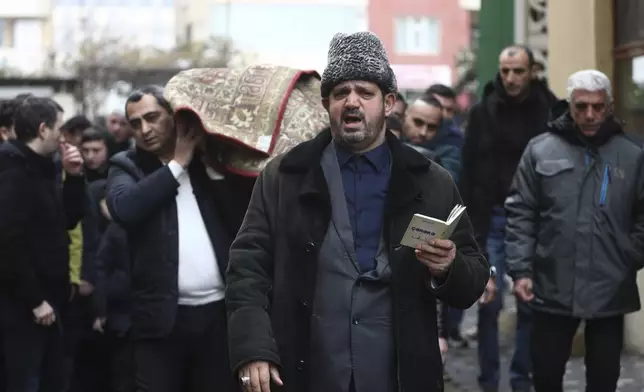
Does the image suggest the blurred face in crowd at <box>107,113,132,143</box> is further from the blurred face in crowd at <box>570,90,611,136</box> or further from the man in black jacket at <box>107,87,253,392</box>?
the blurred face in crowd at <box>570,90,611,136</box>

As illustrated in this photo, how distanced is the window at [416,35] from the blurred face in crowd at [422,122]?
155ft

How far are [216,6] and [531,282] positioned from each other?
55698mm

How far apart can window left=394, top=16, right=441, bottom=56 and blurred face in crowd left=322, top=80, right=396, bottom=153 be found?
51.5 m

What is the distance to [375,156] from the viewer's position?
4.66 metres

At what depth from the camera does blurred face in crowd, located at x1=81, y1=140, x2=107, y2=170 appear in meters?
10.0

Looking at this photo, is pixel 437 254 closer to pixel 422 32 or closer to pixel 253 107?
pixel 253 107

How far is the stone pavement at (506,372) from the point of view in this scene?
9164 mm

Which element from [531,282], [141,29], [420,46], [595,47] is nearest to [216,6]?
[141,29]

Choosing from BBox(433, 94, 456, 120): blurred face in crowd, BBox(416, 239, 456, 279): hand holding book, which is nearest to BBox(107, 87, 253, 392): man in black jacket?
BBox(416, 239, 456, 279): hand holding book

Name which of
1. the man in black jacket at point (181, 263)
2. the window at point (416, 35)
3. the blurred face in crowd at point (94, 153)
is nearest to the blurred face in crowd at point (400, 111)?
the blurred face in crowd at point (94, 153)

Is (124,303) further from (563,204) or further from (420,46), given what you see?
(420,46)

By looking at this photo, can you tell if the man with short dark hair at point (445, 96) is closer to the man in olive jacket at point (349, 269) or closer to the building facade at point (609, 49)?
the building facade at point (609, 49)

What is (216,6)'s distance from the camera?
6169 cm

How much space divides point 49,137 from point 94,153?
7.48 ft
